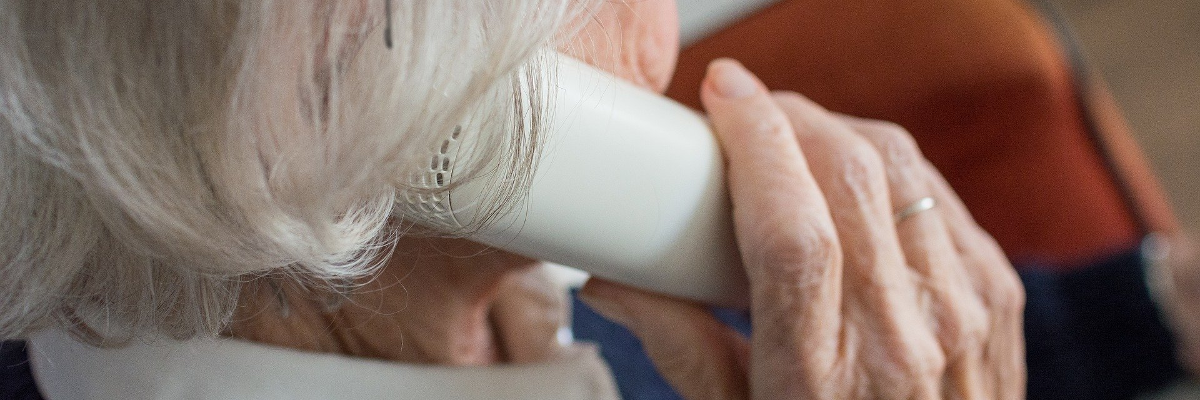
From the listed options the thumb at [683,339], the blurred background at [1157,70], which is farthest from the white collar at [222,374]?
the blurred background at [1157,70]

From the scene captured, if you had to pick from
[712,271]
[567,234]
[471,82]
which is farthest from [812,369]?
[471,82]

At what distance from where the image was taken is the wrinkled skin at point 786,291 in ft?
1.55

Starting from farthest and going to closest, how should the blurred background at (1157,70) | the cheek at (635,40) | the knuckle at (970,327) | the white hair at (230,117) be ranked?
the blurred background at (1157,70), the knuckle at (970,327), the cheek at (635,40), the white hair at (230,117)

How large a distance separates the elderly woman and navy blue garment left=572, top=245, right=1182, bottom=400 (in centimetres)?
20

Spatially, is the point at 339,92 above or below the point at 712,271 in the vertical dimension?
above

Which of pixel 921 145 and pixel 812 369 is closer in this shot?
pixel 812 369

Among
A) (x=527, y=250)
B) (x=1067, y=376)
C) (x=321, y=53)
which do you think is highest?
(x=321, y=53)

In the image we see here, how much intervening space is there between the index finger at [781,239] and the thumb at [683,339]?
0.05 metres

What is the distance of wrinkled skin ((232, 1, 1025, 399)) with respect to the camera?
473 mm

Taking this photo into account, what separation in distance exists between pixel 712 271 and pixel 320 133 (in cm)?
25

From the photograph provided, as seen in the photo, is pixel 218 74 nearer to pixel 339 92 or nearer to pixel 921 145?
pixel 339 92

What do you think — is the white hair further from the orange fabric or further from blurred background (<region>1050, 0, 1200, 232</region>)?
blurred background (<region>1050, 0, 1200, 232</region>)

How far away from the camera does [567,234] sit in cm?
41

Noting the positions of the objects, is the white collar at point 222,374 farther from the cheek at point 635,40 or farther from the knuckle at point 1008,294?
the knuckle at point 1008,294
